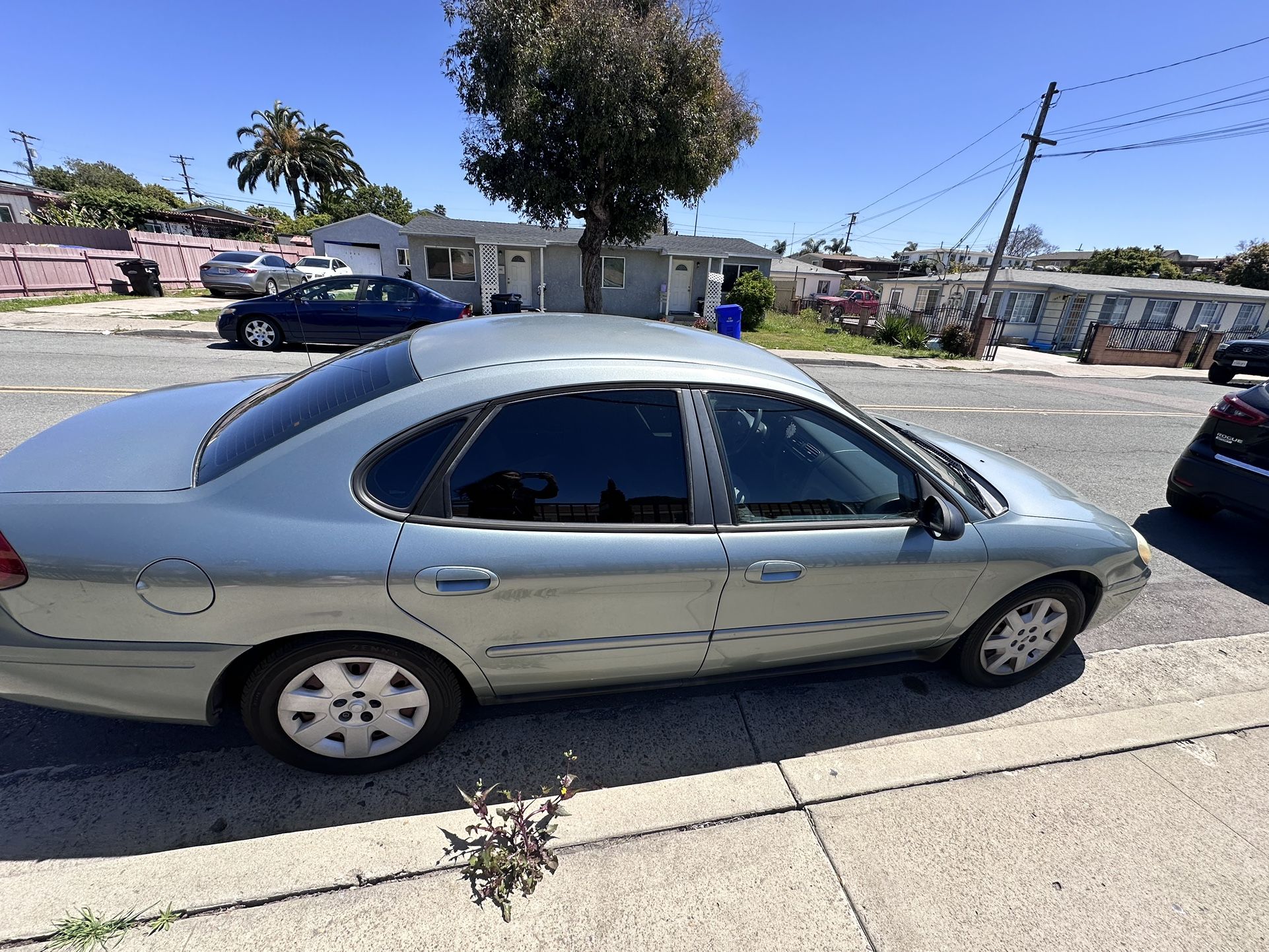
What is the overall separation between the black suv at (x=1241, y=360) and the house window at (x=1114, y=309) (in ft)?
34.5

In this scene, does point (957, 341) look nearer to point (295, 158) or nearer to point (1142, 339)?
point (1142, 339)

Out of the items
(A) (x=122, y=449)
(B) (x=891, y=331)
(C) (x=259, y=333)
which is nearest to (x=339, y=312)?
(C) (x=259, y=333)

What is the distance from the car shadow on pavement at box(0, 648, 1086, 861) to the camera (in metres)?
1.89

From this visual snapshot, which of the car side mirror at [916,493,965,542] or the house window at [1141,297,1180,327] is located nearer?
the car side mirror at [916,493,965,542]

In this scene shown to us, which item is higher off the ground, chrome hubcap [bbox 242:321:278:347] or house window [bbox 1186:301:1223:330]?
house window [bbox 1186:301:1223:330]

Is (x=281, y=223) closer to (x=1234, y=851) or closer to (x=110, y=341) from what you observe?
(x=110, y=341)

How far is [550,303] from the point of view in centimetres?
2292

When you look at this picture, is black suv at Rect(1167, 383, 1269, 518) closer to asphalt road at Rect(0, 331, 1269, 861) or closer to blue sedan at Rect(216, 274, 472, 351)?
asphalt road at Rect(0, 331, 1269, 861)

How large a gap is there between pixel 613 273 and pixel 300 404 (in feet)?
74.2

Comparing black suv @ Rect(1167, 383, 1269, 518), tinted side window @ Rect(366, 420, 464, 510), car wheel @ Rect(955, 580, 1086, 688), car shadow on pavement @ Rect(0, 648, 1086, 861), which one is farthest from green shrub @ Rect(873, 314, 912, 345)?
tinted side window @ Rect(366, 420, 464, 510)

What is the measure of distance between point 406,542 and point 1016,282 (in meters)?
31.8

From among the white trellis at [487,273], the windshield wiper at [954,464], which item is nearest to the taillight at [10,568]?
the windshield wiper at [954,464]

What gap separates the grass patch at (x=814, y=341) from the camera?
55.9ft

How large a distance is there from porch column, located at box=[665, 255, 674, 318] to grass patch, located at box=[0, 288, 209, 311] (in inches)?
657
